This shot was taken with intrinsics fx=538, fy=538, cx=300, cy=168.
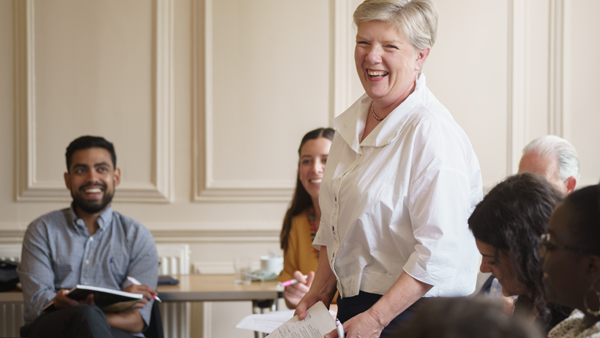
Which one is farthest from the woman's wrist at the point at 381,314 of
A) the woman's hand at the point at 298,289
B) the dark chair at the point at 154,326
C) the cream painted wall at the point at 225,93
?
the cream painted wall at the point at 225,93

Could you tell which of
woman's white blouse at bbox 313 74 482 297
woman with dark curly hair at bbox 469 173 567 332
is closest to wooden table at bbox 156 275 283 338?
woman's white blouse at bbox 313 74 482 297

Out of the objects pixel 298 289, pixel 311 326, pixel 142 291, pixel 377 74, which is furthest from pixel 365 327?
pixel 142 291

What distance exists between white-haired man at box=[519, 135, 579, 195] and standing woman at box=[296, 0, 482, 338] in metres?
1.13

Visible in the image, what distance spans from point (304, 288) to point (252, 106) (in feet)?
A: 4.84

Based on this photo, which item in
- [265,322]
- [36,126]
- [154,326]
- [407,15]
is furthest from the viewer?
[36,126]

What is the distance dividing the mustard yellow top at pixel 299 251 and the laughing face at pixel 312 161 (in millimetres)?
142

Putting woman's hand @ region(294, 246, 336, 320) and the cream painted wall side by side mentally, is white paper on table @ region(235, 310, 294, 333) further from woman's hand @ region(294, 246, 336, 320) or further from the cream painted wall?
the cream painted wall

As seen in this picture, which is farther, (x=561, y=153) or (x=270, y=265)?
(x=270, y=265)

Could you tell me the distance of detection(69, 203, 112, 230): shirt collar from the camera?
2.40 m

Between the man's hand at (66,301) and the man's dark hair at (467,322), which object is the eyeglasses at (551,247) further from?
the man's hand at (66,301)

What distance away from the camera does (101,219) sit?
2428mm

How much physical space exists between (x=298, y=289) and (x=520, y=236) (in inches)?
46.5

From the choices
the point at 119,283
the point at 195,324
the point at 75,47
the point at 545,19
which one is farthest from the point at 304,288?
the point at 545,19

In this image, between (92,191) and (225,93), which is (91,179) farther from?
(225,93)
